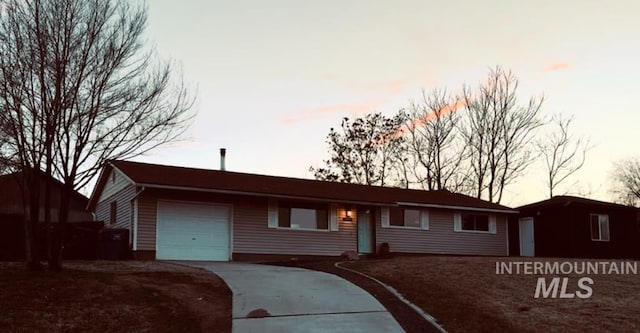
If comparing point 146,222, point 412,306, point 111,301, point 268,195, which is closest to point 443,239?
point 268,195

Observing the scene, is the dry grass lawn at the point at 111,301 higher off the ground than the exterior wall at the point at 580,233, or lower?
Answer: lower

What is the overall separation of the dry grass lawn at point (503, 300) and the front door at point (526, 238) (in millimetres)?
12554

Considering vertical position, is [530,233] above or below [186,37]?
below

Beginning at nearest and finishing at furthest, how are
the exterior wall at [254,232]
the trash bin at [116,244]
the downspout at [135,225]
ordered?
the trash bin at [116,244] → the downspout at [135,225] → the exterior wall at [254,232]

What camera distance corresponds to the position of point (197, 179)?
897 inches

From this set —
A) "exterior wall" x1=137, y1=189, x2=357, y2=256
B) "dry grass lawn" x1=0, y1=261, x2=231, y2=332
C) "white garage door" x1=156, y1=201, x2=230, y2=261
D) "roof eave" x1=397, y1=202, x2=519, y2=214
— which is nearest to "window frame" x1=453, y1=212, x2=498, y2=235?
"roof eave" x1=397, y1=202, x2=519, y2=214

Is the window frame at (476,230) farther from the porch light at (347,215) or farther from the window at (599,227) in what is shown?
the porch light at (347,215)

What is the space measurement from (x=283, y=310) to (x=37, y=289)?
468 cm

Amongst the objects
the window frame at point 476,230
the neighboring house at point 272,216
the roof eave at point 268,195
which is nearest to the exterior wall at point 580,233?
the neighboring house at point 272,216

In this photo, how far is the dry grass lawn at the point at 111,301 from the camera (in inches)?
414

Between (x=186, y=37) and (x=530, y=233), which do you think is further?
(x=530, y=233)

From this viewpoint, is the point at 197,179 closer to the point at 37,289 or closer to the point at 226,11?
the point at 226,11

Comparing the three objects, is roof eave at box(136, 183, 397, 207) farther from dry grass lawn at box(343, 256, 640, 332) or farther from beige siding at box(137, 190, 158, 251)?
dry grass lawn at box(343, 256, 640, 332)

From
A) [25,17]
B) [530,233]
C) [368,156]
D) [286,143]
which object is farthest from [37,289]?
[368,156]
